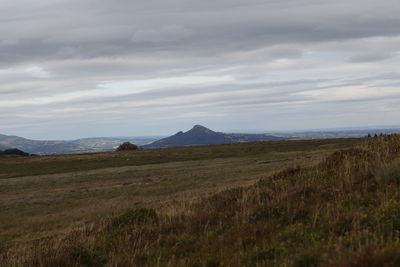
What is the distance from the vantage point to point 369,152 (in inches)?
662

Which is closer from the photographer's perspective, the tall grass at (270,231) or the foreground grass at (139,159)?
the tall grass at (270,231)

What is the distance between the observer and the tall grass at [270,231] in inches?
267

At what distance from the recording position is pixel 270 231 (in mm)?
8758

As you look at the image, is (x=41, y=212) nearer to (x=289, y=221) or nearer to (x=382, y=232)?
(x=289, y=221)

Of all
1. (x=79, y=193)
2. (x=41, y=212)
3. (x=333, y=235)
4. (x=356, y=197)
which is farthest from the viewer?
(x=79, y=193)

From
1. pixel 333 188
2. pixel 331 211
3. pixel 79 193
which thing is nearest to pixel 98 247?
pixel 331 211

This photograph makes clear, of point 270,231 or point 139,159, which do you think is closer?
point 270,231

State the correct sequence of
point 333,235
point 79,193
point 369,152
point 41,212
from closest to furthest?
point 333,235
point 369,152
point 41,212
point 79,193

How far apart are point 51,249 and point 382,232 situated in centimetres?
778

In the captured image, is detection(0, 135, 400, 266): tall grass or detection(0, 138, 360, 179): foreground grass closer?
detection(0, 135, 400, 266): tall grass

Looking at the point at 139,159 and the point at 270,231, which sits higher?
the point at 270,231

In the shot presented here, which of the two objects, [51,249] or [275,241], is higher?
[275,241]

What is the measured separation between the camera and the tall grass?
6776mm

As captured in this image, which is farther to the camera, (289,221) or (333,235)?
(289,221)
